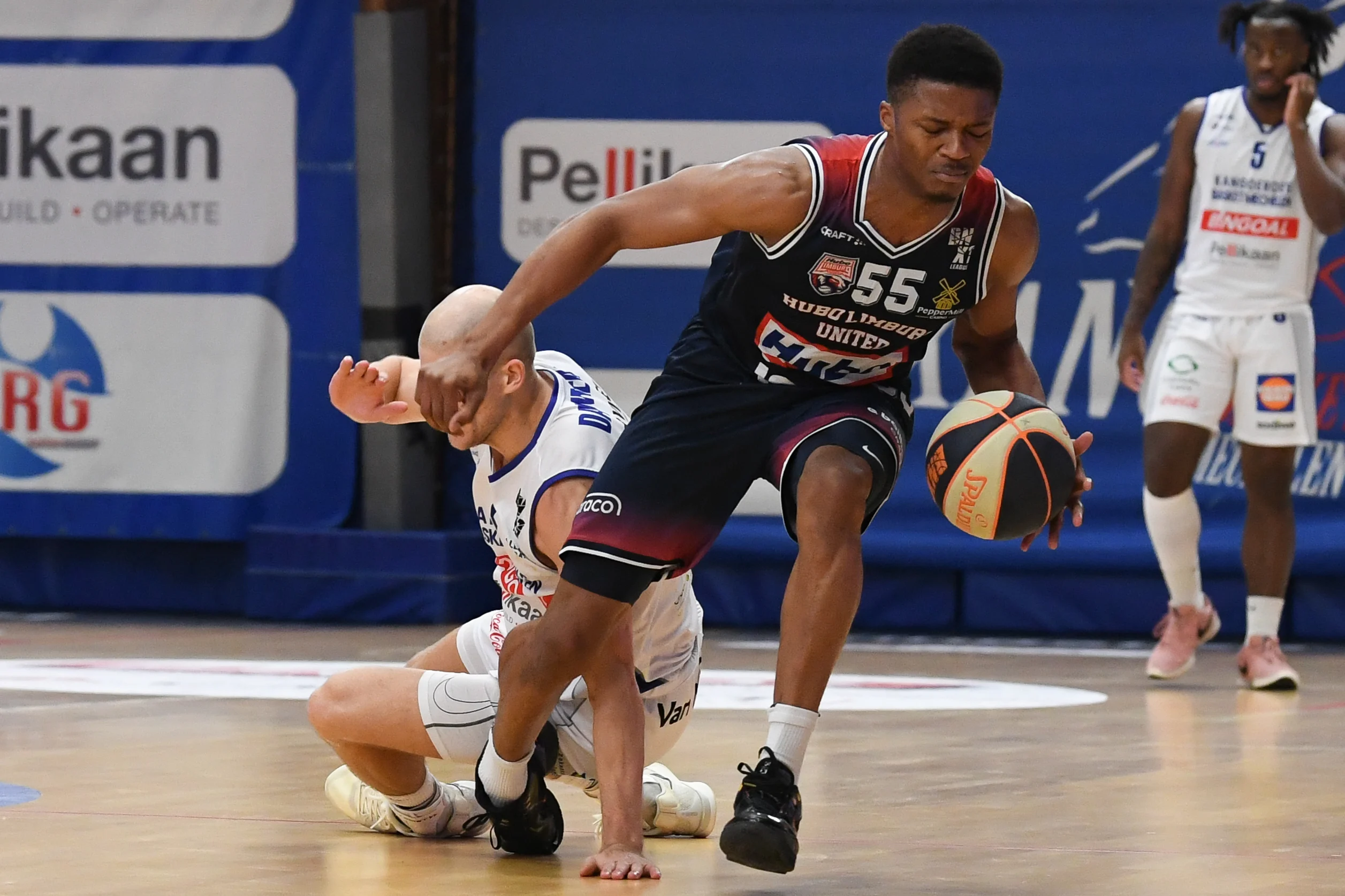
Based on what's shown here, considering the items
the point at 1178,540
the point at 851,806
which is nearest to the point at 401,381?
the point at 851,806

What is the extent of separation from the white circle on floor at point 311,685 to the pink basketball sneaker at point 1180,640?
0.39 meters

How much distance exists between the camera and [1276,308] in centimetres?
662

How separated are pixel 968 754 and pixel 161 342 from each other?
4.99 meters

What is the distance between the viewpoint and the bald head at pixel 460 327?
11.3 feet

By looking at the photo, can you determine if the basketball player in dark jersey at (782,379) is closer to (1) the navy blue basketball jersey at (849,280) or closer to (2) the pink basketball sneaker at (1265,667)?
(1) the navy blue basketball jersey at (849,280)

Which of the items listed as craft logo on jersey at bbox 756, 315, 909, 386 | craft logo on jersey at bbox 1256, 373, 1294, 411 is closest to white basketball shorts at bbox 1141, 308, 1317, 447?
craft logo on jersey at bbox 1256, 373, 1294, 411

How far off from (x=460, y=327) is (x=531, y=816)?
2.77 feet

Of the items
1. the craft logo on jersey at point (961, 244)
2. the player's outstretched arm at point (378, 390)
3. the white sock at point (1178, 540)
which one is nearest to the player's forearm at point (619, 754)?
the player's outstretched arm at point (378, 390)

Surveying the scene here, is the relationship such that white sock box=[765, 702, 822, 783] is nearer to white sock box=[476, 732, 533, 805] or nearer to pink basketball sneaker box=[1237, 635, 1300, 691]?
white sock box=[476, 732, 533, 805]

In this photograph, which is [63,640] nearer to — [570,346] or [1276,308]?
[570,346]

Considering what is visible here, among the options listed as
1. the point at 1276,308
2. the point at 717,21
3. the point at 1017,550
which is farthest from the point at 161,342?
the point at 1276,308

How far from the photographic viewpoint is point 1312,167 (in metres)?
6.39

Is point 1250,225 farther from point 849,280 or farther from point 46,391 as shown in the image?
point 46,391

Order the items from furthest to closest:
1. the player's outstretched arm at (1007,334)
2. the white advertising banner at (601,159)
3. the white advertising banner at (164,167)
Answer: the white advertising banner at (164,167) < the white advertising banner at (601,159) < the player's outstretched arm at (1007,334)
